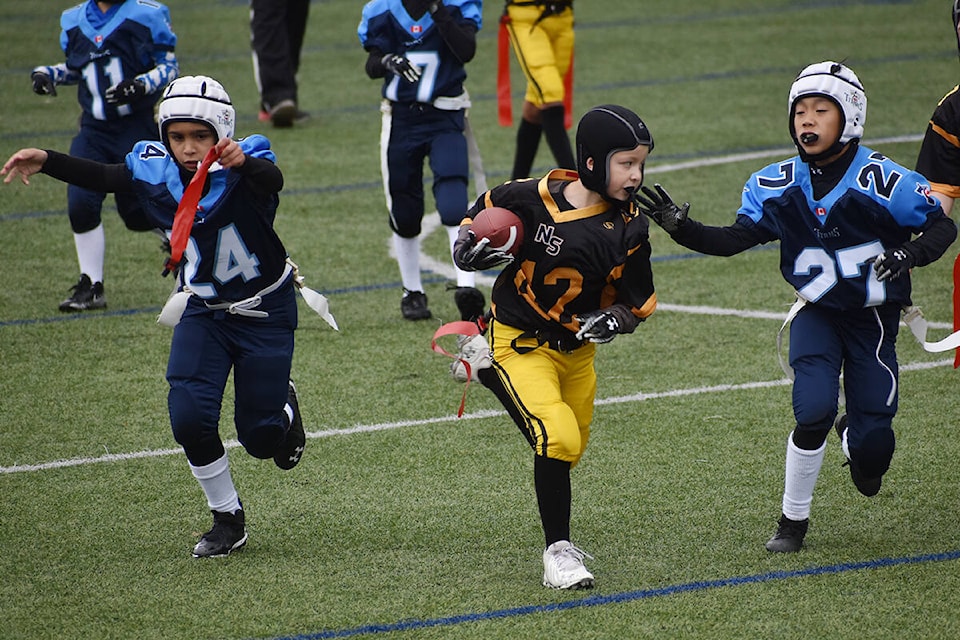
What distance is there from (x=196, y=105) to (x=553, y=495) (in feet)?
5.94

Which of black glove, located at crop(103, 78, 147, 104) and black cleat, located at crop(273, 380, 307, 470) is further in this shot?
black glove, located at crop(103, 78, 147, 104)

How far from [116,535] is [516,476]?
1582 millimetres

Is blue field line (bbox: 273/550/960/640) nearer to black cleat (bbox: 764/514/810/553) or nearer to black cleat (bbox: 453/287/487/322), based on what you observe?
Answer: black cleat (bbox: 764/514/810/553)

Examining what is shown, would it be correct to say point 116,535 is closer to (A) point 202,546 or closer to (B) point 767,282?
(A) point 202,546

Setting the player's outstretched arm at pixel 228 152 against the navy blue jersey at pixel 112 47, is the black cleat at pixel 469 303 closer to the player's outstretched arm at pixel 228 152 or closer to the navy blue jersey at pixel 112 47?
the navy blue jersey at pixel 112 47

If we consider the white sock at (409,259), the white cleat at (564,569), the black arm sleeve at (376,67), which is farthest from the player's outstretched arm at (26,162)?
the white sock at (409,259)

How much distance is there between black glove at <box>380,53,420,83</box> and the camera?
282 inches

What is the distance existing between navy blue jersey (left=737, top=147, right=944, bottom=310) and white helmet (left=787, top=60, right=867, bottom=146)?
0.10 meters

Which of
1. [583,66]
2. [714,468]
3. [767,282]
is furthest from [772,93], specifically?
[714,468]

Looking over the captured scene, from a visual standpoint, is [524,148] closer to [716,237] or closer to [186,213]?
[716,237]

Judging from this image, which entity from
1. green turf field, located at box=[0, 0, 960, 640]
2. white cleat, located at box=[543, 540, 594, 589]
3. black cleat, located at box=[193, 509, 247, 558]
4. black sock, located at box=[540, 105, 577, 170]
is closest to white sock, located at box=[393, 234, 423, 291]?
green turf field, located at box=[0, 0, 960, 640]

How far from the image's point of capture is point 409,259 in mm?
7488

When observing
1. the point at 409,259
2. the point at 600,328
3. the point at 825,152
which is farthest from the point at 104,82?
the point at 825,152

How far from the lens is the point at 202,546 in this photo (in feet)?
15.4
